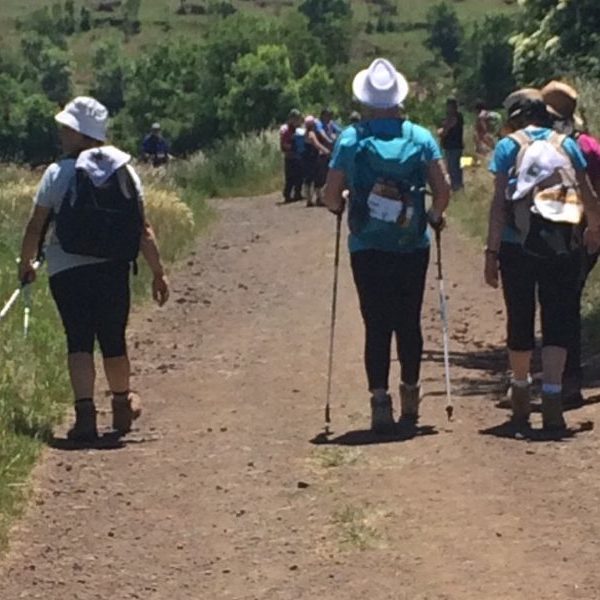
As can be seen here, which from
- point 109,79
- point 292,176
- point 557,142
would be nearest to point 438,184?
point 557,142

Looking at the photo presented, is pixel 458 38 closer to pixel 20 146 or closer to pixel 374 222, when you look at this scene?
pixel 20 146

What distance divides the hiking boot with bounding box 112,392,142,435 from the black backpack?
91 cm

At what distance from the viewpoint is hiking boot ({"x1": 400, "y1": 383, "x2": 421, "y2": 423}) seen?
10.2 m

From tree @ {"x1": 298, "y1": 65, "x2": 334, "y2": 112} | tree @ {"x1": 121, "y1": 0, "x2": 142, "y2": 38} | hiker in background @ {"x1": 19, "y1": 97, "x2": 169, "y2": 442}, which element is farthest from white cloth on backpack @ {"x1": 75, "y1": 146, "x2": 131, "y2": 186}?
tree @ {"x1": 121, "y1": 0, "x2": 142, "y2": 38}

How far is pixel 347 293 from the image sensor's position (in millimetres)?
17250

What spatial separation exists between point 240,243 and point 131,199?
13994 mm

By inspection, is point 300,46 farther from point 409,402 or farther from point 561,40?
point 409,402

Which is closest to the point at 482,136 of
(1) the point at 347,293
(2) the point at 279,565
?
(1) the point at 347,293

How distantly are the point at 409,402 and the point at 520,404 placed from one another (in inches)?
24.9

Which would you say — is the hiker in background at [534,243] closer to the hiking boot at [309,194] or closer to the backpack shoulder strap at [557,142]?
the backpack shoulder strap at [557,142]

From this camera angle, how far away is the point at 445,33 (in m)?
141

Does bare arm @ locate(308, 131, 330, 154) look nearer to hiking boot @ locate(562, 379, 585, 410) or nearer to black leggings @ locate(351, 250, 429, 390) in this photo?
hiking boot @ locate(562, 379, 585, 410)

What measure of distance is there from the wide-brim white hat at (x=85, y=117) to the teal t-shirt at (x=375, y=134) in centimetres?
130

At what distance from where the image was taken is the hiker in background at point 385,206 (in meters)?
9.80
